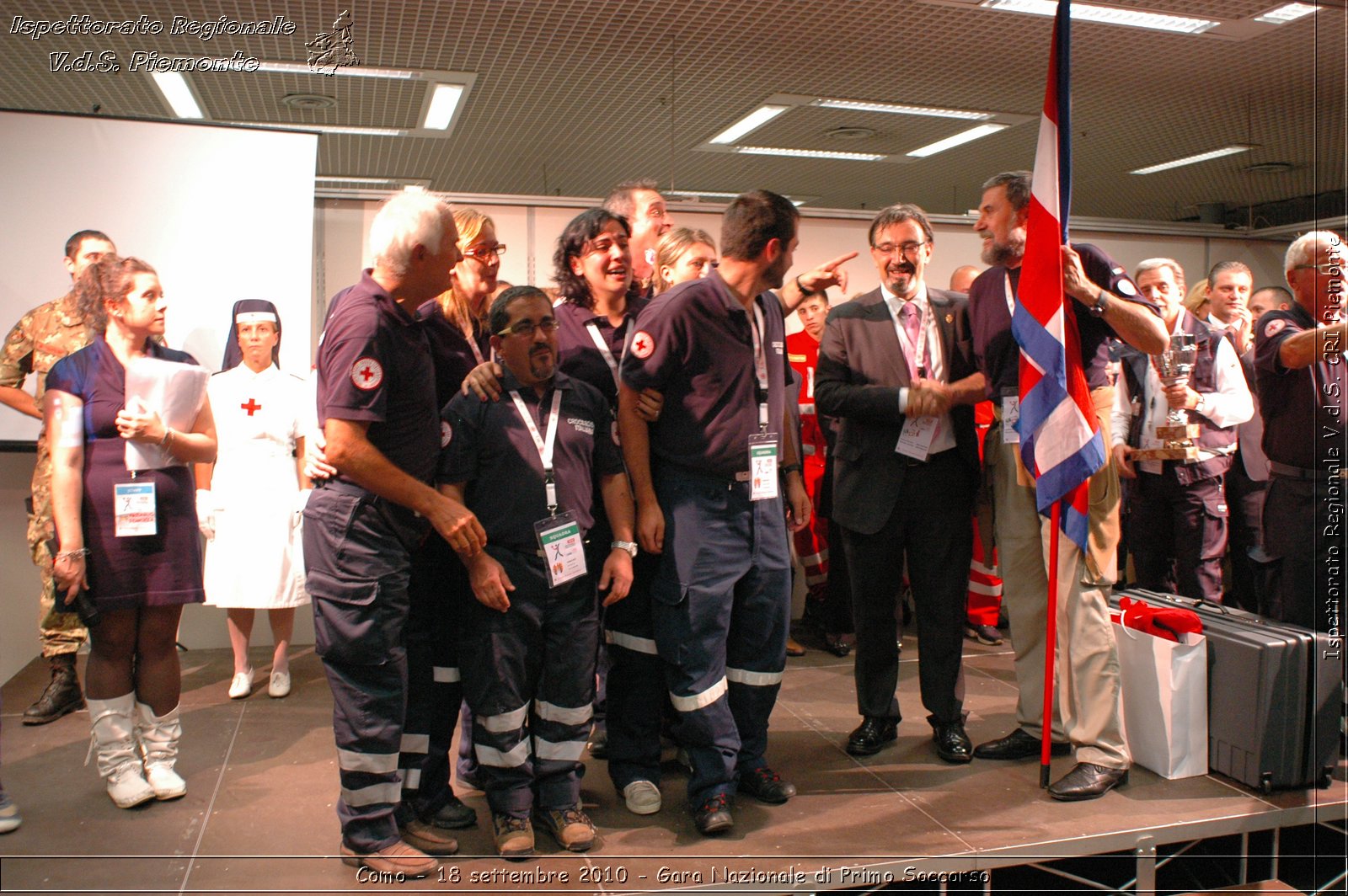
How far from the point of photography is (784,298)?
9.93 feet

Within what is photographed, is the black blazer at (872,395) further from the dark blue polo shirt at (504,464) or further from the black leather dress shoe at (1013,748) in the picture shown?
the dark blue polo shirt at (504,464)

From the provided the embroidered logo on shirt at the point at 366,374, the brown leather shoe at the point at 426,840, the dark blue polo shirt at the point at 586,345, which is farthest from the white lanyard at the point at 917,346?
the brown leather shoe at the point at 426,840

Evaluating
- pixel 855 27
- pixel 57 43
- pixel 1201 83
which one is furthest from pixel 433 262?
pixel 1201 83

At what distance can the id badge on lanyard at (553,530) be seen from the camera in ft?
8.02

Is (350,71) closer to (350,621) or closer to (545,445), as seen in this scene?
(545,445)

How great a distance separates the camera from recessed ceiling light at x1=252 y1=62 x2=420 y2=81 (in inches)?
239

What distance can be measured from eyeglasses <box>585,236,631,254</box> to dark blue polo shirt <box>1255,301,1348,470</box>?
223 centimetres

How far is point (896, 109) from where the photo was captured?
7.70 meters

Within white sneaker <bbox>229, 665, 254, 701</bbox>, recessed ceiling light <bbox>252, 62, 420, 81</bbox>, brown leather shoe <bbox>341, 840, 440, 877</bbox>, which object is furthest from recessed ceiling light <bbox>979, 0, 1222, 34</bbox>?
brown leather shoe <bbox>341, 840, 440, 877</bbox>

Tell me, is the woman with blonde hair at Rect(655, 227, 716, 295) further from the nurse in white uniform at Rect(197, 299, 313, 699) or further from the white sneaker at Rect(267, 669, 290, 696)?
the white sneaker at Rect(267, 669, 290, 696)

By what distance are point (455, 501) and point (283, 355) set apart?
7.50ft

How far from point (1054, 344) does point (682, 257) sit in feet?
3.99

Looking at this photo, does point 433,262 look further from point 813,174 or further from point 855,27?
point 813,174

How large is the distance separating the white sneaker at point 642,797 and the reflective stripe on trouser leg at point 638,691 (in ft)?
0.11
